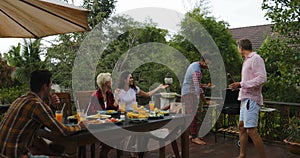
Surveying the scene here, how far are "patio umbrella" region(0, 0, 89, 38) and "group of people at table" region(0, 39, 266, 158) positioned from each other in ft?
1.48

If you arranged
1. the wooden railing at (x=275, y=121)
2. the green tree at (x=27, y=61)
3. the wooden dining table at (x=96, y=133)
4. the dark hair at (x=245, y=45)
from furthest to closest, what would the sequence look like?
the green tree at (x=27, y=61) < the wooden railing at (x=275, y=121) < the dark hair at (x=245, y=45) < the wooden dining table at (x=96, y=133)

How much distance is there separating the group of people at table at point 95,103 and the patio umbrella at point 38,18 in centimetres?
45

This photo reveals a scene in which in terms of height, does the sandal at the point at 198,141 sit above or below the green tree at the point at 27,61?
below

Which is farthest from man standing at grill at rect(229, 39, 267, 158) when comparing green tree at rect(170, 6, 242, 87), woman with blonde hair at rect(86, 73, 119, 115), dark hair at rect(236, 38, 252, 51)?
green tree at rect(170, 6, 242, 87)

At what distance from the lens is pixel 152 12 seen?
22.2 ft

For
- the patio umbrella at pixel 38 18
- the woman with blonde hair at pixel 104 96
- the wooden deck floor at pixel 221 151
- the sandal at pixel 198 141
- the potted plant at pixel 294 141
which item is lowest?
the wooden deck floor at pixel 221 151

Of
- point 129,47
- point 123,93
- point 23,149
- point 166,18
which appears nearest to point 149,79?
point 129,47

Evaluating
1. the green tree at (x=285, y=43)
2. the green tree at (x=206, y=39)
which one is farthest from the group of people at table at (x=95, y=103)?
the green tree at (x=206, y=39)

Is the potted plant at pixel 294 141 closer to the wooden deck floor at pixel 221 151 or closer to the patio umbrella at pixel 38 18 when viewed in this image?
the wooden deck floor at pixel 221 151

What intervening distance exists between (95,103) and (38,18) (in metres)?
1.29

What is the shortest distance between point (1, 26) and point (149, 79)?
167 inches

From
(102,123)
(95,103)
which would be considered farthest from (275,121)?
(102,123)

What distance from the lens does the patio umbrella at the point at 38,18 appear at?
203 centimetres

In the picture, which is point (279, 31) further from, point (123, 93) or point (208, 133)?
point (123, 93)
